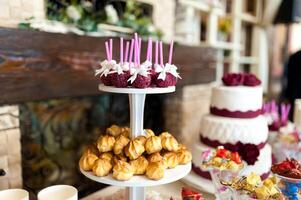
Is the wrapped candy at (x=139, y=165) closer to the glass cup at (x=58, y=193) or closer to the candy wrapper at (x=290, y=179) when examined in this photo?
the glass cup at (x=58, y=193)

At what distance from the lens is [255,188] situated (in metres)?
0.79

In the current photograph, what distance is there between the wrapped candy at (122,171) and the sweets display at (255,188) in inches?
13.0

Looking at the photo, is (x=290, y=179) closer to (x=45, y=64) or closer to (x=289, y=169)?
(x=289, y=169)

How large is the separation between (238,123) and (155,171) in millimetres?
592

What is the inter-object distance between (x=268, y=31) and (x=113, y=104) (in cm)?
197

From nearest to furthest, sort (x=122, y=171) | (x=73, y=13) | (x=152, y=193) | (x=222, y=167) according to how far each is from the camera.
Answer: (x=122, y=171)
(x=222, y=167)
(x=152, y=193)
(x=73, y=13)

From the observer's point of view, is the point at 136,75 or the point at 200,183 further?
the point at 200,183

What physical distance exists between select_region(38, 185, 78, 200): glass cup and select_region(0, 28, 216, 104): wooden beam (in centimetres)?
37

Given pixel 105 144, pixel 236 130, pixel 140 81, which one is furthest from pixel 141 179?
pixel 236 130

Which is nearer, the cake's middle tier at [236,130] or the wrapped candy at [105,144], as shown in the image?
the wrapped candy at [105,144]

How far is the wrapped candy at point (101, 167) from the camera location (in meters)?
0.68

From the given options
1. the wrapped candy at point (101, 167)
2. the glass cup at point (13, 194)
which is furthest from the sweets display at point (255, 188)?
the glass cup at point (13, 194)

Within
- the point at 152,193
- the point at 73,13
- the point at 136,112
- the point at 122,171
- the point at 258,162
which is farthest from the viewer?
the point at 73,13

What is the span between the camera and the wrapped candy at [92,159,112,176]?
68 cm
